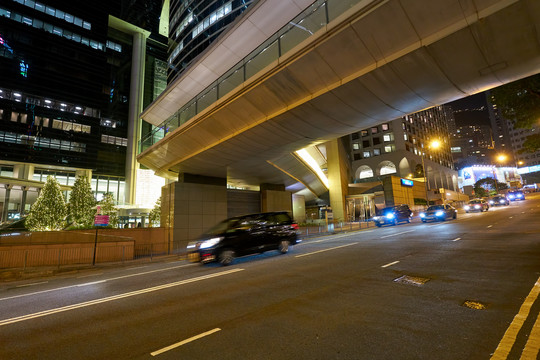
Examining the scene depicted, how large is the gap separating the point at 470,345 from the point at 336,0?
36.2 feet

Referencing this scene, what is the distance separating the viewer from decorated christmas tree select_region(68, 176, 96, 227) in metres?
24.2

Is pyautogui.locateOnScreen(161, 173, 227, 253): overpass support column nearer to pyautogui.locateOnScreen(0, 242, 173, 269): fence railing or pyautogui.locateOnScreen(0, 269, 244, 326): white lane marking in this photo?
pyautogui.locateOnScreen(0, 242, 173, 269): fence railing

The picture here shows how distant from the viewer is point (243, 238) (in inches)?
434

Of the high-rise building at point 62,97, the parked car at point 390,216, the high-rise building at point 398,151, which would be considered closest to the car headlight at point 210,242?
the parked car at point 390,216

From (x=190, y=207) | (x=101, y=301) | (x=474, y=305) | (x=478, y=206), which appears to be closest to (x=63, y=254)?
(x=190, y=207)

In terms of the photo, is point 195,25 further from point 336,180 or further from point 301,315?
point 301,315

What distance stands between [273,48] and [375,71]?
16.3 feet

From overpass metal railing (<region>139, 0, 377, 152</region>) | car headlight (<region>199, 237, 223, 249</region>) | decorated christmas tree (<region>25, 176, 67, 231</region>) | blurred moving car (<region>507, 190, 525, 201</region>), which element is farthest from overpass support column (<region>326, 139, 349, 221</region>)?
blurred moving car (<region>507, 190, 525, 201</region>)

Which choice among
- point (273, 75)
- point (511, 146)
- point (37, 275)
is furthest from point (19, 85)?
point (511, 146)

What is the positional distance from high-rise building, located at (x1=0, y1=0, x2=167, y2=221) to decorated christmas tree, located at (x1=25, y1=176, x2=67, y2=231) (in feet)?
93.6

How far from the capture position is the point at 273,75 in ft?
37.3

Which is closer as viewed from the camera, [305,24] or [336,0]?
[336,0]

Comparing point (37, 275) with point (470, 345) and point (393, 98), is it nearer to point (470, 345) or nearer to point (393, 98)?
point (470, 345)

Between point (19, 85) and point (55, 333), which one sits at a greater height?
point (19, 85)
